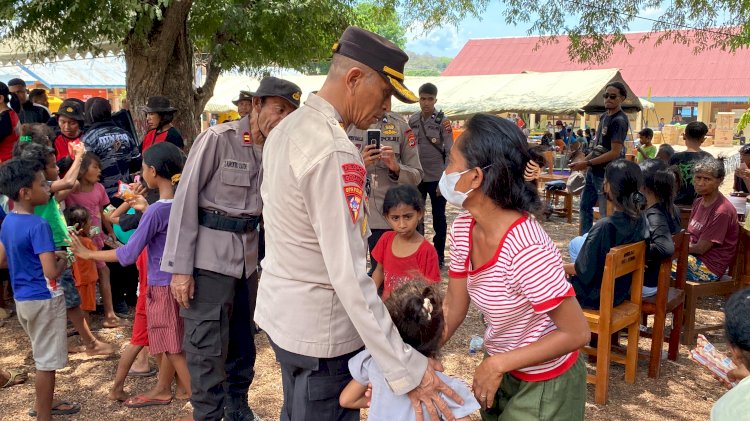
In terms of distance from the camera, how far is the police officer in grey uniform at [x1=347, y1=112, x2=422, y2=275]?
15.5 feet

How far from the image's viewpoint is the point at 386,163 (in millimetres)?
4836

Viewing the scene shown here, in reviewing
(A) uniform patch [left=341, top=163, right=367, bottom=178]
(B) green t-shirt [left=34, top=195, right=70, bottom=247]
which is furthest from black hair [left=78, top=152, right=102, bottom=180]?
(A) uniform patch [left=341, top=163, right=367, bottom=178]

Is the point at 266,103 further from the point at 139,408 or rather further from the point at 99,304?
the point at 99,304

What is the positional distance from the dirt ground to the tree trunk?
3.56 metres

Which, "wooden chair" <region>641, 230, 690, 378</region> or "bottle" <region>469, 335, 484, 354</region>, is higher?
"wooden chair" <region>641, 230, 690, 378</region>

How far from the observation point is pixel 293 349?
7.20 feet

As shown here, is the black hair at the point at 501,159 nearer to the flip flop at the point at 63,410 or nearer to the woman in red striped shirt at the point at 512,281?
the woman in red striped shirt at the point at 512,281

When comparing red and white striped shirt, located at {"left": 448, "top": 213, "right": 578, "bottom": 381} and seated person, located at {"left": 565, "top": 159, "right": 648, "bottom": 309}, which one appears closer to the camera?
red and white striped shirt, located at {"left": 448, "top": 213, "right": 578, "bottom": 381}

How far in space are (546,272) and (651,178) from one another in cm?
343

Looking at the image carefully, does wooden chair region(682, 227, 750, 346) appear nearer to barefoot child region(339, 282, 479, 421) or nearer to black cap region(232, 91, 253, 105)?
barefoot child region(339, 282, 479, 421)

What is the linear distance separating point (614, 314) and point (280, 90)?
255 cm

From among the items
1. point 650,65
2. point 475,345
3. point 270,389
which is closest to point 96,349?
point 270,389

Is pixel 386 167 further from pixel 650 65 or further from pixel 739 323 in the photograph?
pixel 650 65

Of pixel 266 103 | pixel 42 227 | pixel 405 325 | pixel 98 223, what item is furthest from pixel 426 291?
pixel 98 223
